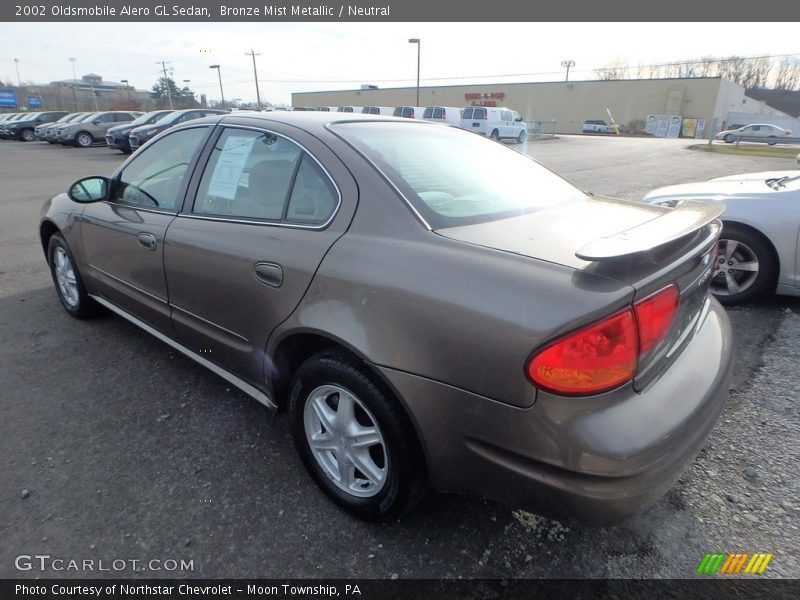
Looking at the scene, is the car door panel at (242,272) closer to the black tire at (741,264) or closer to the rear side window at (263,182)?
the rear side window at (263,182)

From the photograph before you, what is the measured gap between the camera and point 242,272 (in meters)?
2.31

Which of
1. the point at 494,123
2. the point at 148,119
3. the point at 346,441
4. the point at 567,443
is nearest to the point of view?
the point at 567,443

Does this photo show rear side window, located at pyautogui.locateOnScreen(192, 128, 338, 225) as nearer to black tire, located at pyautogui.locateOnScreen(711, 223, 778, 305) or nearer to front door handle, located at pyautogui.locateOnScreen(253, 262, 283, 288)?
front door handle, located at pyautogui.locateOnScreen(253, 262, 283, 288)

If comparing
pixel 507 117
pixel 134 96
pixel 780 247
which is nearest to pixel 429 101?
pixel 507 117

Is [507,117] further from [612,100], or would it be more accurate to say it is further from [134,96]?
[134,96]

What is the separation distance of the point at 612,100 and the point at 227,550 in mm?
67279

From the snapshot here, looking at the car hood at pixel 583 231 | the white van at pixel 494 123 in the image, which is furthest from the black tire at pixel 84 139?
the car hood at pixel 583 231

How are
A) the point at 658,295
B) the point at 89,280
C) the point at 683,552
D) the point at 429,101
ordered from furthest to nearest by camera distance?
1. the point at 429,101
2. the point at 89,280
3. the point at 683,552
4. the point at 658,295

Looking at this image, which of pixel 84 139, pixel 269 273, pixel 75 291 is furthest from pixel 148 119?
pixel 269 273

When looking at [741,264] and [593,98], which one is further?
[593,98]

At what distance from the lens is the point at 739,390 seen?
3.04 meters

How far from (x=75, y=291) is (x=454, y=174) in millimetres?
3292

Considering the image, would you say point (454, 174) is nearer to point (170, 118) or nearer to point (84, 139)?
point (170, 118)

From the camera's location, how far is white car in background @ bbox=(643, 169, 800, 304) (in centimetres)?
397
